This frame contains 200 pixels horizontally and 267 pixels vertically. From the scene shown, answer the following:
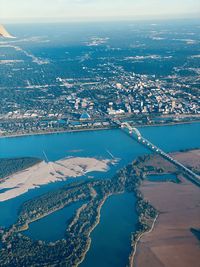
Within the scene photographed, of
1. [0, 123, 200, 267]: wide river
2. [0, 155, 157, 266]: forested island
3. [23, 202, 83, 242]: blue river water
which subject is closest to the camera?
[0, 155, 157, 266]: forested island

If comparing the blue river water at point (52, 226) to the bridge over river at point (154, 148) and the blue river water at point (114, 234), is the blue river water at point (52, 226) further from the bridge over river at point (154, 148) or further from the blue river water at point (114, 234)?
the bridge over river at point (154, 148)

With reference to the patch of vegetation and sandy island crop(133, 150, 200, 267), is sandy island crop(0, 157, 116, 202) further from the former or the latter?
sandy island crop(133, 150, 200, 267)

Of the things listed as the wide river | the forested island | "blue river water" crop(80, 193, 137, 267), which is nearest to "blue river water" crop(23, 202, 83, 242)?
the wide river

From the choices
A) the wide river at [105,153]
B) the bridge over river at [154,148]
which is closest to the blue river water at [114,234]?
the wide river at [105,153]

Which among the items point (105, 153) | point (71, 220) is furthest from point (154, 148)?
point (71, 220)

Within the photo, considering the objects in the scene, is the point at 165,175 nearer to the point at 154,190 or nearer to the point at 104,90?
the point at 154,190

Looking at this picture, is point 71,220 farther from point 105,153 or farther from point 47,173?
point 105,153
